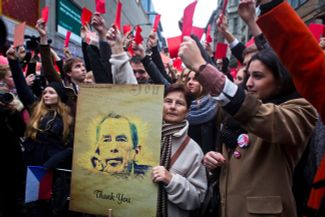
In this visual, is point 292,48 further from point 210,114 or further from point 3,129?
point 210,114

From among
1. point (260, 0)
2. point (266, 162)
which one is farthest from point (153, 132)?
point (260, 0)

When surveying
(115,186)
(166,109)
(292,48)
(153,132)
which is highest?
(292,48)

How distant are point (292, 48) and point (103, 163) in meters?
1.32

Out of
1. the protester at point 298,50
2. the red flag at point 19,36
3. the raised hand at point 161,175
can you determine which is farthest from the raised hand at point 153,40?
the protester at point 298,50

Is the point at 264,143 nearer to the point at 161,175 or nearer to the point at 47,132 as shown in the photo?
the point at 161,175

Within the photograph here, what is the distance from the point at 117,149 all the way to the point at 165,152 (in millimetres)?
301

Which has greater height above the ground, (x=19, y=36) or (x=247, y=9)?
(x=19, y=36)

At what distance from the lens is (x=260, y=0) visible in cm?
122

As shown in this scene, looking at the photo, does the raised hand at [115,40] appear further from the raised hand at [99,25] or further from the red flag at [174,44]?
the red flag at [174,44]

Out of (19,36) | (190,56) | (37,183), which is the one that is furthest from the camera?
(19,36)

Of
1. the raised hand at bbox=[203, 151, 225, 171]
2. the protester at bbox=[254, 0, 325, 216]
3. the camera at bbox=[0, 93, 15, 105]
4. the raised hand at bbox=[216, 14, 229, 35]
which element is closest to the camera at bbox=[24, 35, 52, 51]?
the camera at bbox=[0, 93, 15, 105]

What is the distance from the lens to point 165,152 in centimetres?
214

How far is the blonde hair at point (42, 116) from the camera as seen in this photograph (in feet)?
9.83

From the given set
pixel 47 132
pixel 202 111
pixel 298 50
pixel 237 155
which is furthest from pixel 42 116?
pixel 298 50
